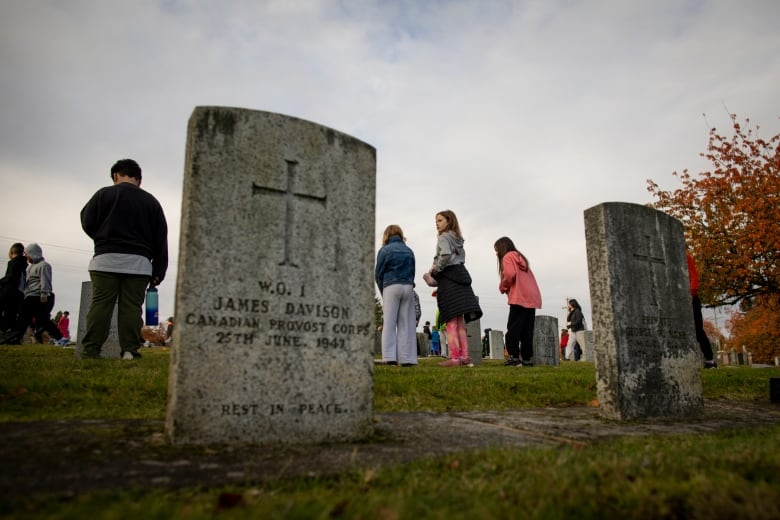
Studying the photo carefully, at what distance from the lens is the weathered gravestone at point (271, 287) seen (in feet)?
9.05

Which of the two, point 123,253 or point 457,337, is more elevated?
point 123,253

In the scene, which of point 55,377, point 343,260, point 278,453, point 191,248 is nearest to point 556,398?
point 343,260

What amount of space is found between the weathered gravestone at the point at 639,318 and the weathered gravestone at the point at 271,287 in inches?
95.9

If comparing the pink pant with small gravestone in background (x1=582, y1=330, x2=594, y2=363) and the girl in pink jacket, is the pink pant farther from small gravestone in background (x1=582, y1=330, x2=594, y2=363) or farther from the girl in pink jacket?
small gravestone in background (x1=582, y1=330, x2=594, y2=363)

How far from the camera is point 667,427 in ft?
13.3

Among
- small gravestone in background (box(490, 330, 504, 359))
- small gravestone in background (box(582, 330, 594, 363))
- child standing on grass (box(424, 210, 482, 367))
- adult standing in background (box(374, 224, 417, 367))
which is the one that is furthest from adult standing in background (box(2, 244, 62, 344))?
small gravestone in background (box(582, 330, 594, 363))

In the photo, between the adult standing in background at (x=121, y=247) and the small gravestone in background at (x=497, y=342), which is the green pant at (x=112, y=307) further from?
the small gravestone in background at (x=497, y=342)

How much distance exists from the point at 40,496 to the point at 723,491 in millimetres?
2309

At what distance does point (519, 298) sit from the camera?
8.69m

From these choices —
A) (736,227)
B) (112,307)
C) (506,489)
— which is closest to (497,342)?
(736,227)

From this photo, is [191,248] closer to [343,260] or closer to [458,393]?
[343,260]

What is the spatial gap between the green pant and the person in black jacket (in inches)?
250

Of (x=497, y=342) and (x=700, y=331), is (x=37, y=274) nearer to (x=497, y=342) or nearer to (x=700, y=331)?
(x=700, y=331)

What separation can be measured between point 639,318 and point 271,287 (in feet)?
11.4
